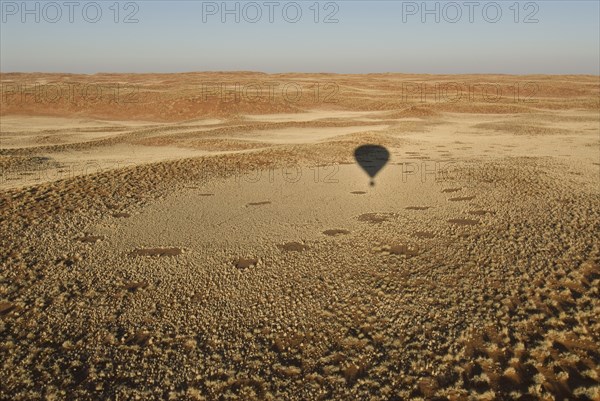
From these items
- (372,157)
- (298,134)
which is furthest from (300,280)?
(298,134)

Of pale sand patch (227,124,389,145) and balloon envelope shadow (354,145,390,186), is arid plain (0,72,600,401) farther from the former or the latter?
pale sand patch (227,124,389,145)

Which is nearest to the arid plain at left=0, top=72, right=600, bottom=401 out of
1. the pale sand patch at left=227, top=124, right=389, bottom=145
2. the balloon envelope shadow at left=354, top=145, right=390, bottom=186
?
the balloon envelope shadow at left=354, top=145, right=390, bottom=186

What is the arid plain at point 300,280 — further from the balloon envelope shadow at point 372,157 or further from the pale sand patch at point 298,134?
the pale sand patch at point 298,134

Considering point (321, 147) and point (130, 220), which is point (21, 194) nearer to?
point (130, 220)

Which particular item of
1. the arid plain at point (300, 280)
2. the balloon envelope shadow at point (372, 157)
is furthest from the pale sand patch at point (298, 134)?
the arid plain at point (300, 280)

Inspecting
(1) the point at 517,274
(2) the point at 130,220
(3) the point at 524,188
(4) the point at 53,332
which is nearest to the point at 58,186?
(2) the point at 130,220
